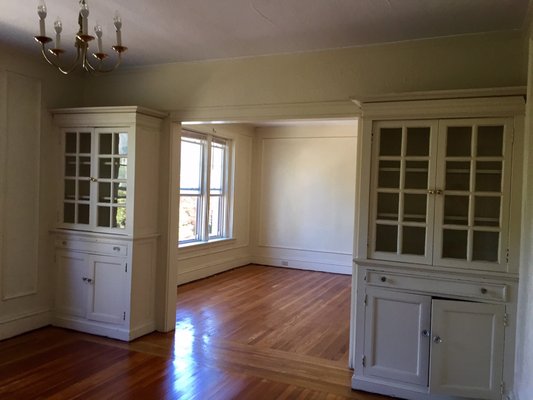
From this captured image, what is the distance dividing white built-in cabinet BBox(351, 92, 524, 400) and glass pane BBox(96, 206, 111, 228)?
2390 millimetres

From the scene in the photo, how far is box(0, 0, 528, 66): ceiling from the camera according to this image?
9.29 ft

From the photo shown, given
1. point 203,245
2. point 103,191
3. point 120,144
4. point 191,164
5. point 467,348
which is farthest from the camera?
point 203,245

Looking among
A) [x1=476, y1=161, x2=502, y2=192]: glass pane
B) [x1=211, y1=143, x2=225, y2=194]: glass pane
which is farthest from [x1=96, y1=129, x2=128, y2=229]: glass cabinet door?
[x1=211, y1=143, x2=225, y2=194]: glass pane

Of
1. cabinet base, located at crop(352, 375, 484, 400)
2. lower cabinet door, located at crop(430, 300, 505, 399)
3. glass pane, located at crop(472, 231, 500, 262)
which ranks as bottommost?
cabinet base, located at crop(352, 375, 484, 400)

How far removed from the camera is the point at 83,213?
436 centimetres

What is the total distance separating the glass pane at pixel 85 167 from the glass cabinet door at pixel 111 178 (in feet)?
0.52

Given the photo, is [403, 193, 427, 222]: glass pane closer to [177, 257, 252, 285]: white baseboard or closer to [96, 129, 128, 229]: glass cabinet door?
[96, 129, 128, 229]: glass cabinet door

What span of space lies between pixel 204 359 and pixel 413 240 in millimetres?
1984

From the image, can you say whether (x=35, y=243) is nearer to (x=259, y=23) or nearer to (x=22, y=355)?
(x=22, y=355)

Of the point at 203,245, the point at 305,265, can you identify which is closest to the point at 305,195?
the point at 305,265

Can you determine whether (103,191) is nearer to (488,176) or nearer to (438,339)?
(438,339)

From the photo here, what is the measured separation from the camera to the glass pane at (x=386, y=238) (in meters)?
3.21

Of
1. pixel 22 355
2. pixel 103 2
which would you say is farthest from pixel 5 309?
pixel 103 2

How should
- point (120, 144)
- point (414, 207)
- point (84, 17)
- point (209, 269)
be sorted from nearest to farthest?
point (84, 17), point (414, 207), point (120, 144), point (209, 269)
